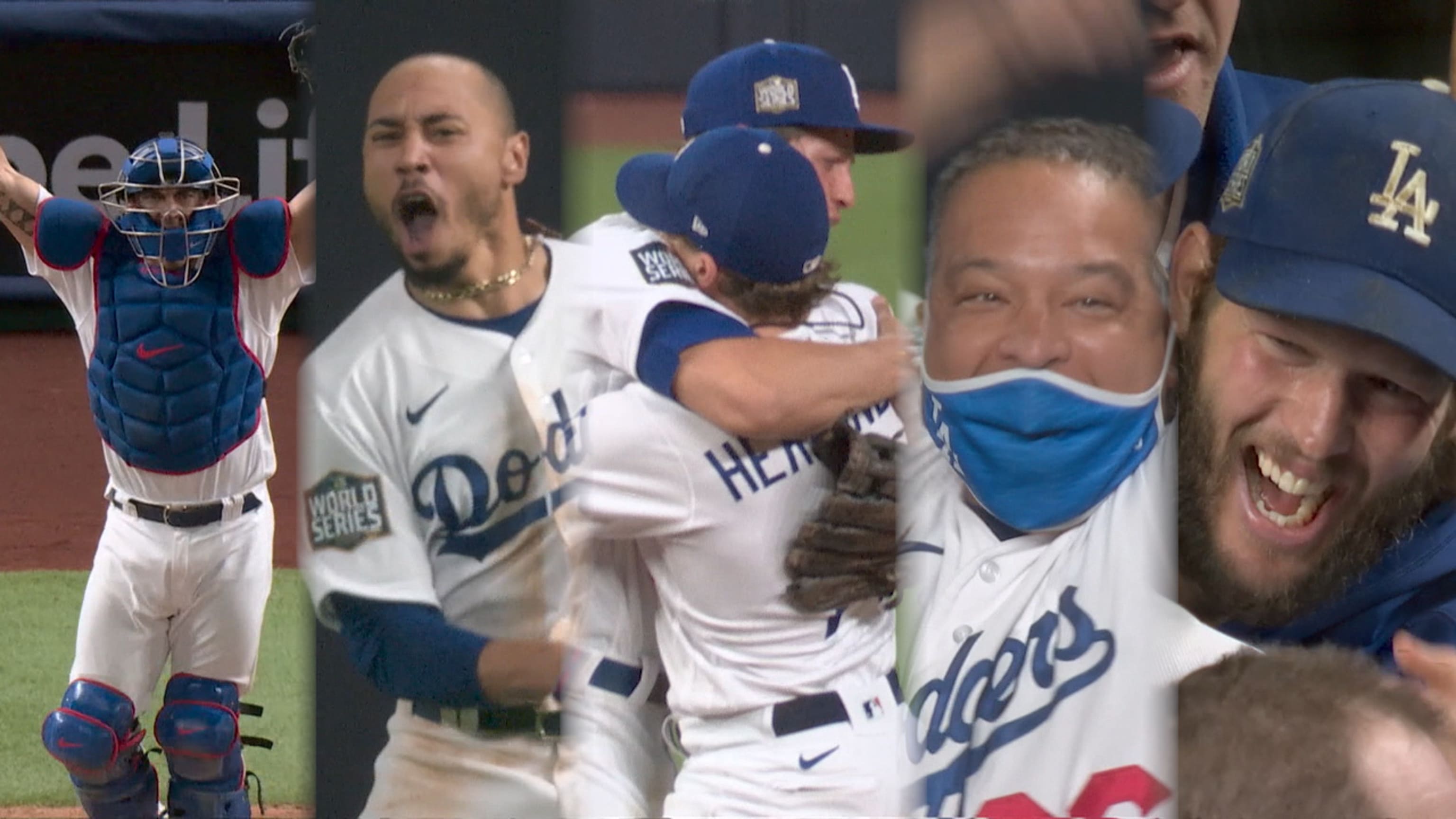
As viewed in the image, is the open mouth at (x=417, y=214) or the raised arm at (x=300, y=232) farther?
the raised arm at (x=300, y=232)

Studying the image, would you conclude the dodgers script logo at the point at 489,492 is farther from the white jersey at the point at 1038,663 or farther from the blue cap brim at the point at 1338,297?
the blue cap brim at the point at 1338,297

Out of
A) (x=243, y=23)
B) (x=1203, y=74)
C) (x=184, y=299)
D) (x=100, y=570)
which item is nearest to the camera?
(x=1203, y=74)

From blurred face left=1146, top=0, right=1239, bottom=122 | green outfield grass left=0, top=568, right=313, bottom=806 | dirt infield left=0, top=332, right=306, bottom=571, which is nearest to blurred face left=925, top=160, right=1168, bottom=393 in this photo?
blurred face left=1146, top=0, right=1239, bottom=122

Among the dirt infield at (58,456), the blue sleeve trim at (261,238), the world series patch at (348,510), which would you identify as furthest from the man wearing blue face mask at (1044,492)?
the dirt infield at (58,456)

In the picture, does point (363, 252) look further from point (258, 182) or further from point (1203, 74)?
point (258, 182)

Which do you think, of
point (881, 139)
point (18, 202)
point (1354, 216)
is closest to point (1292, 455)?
point (1354, 216)

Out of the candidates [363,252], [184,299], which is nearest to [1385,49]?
[363,252]
